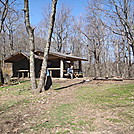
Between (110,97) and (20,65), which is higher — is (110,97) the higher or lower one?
the lower one

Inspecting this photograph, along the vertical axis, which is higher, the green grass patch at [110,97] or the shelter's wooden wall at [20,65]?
the shelter's wooden wall at [20,65]

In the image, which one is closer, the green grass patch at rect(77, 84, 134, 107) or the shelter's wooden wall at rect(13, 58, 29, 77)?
the green grass patch at rect(77, 84, 134, 107)

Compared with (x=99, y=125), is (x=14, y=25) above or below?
above

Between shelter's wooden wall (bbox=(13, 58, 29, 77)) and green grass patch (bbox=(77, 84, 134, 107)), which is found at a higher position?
shelter's wooden wall (bbox=(13, 58, 29, 77))

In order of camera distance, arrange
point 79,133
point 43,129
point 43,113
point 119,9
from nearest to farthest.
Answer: point 79,133 → point 43,129 → point 43,113 → point 119,9

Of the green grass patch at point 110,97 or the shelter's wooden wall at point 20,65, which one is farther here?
the shelter's wooden wall at point 20,65

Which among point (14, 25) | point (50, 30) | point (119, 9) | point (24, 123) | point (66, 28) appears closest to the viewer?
point (24, 123)

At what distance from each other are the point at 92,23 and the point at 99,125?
71.8 feet

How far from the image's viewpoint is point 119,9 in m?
12.2

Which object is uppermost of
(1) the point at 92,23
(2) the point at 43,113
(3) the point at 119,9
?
(1) the point at 92,23

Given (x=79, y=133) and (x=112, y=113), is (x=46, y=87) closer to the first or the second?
(x=112, y=113)

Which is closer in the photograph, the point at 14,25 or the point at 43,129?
the point at 43,129

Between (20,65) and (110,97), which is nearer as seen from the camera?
(110,97)

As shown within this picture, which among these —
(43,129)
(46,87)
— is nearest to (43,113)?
(43,129)
